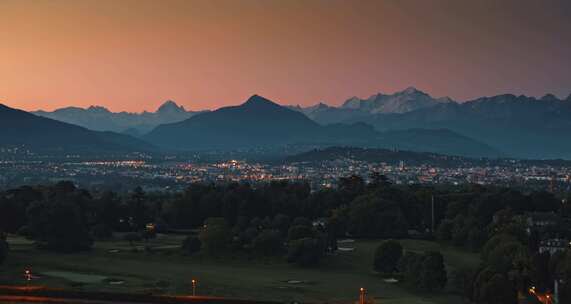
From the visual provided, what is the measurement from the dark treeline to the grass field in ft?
6.91

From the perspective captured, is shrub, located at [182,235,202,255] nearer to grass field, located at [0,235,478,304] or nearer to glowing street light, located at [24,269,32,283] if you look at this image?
grass field, located at [0,235,478,304]

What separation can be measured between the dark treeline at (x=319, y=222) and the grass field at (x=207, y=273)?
2.10m

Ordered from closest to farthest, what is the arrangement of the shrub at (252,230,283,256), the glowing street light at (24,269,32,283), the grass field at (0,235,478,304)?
the grass field at (0,235,478,304), the glowing street light at (24,269,32,283), the shrub at (252,230,283,256)

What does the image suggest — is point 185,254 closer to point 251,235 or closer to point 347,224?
point 251,235

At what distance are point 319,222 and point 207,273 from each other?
35369 millimetres

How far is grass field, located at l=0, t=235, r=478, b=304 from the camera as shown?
55375 millimetres

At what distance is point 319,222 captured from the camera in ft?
322

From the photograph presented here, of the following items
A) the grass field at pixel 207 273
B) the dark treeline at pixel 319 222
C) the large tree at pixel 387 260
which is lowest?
the grass field at pixel 207 273

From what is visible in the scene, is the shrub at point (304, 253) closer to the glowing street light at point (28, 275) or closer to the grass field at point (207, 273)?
the grass field at point (207, 273)

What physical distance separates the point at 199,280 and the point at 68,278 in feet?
27.9

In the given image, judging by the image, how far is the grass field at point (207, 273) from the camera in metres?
55.4

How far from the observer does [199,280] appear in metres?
59.5

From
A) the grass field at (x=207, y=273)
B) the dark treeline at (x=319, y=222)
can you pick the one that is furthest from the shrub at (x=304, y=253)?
the grass field at (x=207, y=273)

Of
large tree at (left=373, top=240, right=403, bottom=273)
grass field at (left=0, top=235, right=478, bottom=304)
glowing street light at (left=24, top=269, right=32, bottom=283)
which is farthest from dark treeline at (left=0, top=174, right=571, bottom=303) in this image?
glowing street light at (left=24, top=269, right=32, bottom=283)
